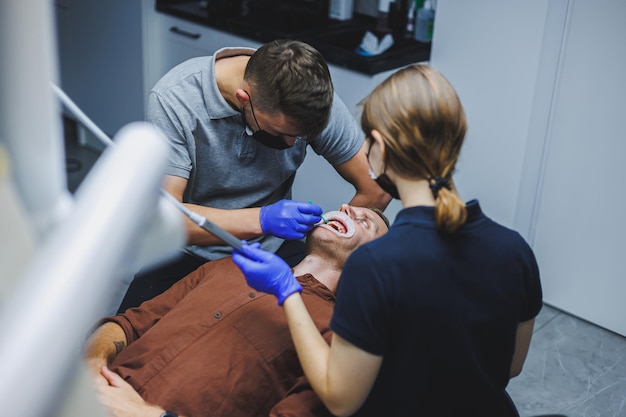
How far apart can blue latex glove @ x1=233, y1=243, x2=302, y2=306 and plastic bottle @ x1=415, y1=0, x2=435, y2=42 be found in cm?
190

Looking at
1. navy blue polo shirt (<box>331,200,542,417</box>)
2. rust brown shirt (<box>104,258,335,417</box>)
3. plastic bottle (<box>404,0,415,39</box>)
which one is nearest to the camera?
navy blue polo shirt (<box>331,200,542,417</box>)

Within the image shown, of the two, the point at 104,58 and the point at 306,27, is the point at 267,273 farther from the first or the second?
the point at 104,58

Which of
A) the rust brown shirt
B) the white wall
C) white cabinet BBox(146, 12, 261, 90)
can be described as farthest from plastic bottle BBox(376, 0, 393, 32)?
the rust brown shirt

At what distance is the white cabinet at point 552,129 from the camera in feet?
8.80

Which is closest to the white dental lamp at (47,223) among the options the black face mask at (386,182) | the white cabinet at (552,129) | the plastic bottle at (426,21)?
the black face mask at (386,182)

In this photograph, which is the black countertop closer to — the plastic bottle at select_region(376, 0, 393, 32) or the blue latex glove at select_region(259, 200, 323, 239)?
the plastic bottle at select_region(376, 0, 393, 32)

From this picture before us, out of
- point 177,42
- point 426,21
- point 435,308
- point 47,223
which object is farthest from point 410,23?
point 47,223

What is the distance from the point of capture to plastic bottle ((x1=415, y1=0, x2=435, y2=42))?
3.12m

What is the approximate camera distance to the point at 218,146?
2.01 m

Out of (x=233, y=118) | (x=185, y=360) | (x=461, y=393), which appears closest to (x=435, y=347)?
(x=461, y=393)

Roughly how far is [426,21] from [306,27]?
702mm

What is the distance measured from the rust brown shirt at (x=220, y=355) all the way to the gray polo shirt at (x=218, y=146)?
37 centimetres

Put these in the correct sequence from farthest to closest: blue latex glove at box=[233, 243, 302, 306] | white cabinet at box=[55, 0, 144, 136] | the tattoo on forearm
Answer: white cabinet at box=[55, 0, 144, 136] < the tattoo on forearm < blue latex glove at box=[233, 243, 302, 306]

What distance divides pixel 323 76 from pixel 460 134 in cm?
64
